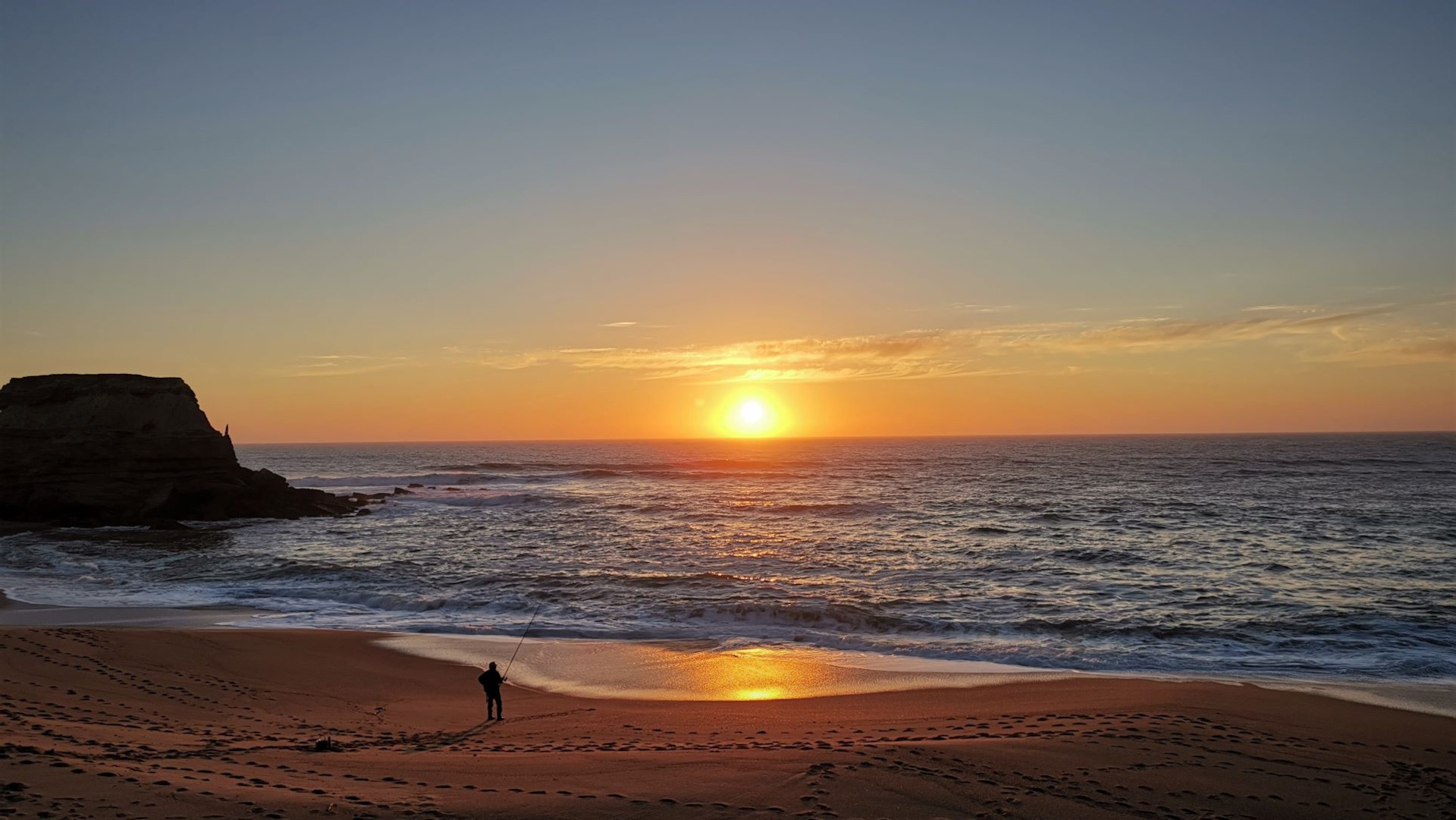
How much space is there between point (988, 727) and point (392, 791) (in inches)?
283

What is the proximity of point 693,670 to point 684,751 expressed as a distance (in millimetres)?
5520

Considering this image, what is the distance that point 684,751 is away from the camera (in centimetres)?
949

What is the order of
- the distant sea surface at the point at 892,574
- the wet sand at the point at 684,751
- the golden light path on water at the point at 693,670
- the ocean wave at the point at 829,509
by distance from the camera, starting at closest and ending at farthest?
the wet sand at the point at 684,751
the golden light path on water at the point at 693,670
the distant sea surface at the point at 892,574
the ocean wave at the point at 829,509

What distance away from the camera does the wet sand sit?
24.8 feet

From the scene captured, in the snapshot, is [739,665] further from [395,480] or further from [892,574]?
[395,480]

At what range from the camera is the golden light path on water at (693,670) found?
44.4 feet

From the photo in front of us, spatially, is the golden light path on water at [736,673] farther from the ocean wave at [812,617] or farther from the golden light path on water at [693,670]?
the ocean wave at [812,617]

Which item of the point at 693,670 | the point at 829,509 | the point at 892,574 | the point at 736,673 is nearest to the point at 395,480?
the point at 829,509

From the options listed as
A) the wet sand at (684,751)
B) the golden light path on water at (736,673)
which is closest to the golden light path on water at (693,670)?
the golden light path on water at (736,673)

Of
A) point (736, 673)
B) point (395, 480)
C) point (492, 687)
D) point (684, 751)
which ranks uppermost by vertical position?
point (492, 687)

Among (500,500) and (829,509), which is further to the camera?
(500,500)

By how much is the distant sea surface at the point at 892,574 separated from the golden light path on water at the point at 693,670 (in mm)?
1033

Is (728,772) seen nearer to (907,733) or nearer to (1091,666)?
(907,733)

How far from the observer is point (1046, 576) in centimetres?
2394
